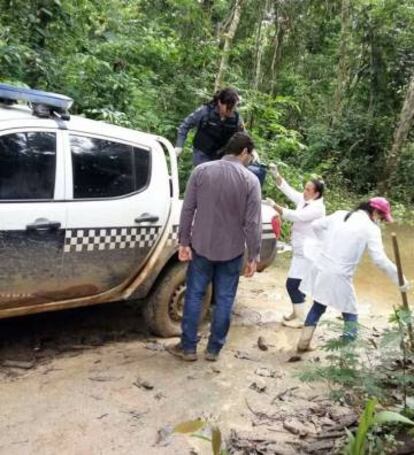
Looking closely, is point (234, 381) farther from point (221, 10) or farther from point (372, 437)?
point (221, 10)

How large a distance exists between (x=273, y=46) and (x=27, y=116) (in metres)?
9.90

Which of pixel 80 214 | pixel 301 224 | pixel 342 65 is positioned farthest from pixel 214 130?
pixel 342 65

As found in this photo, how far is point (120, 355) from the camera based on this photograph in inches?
174

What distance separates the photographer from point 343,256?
453 cm

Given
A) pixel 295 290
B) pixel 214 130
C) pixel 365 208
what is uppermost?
pixel 214 130

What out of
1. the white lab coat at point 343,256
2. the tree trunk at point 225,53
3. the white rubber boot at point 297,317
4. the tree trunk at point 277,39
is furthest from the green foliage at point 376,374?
the tree trunk at point 277,39

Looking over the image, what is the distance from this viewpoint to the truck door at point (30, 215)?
11.9 ft

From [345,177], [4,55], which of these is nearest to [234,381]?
[4,55]

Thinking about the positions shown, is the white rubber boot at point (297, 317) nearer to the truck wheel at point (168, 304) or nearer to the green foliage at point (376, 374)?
the truck wheel at point (168, 304)

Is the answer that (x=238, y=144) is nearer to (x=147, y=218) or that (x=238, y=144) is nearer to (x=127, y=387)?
(x=147, y=218)

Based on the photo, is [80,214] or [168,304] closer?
[80,214]

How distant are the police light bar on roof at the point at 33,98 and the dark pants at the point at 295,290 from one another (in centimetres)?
273

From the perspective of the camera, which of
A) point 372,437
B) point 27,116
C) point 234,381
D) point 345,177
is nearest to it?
point 372,437

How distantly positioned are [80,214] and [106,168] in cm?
46
